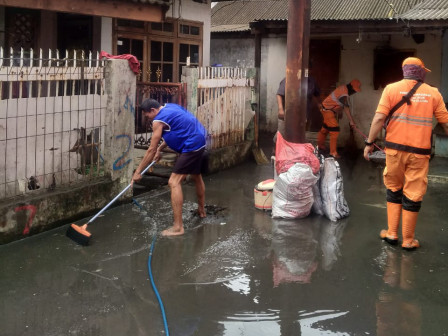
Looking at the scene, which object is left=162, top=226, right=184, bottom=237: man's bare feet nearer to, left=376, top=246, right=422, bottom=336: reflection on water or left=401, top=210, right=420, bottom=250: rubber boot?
left=376, top=246, right=422, bottom=336: reflection on water

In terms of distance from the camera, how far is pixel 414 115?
5.53 meters

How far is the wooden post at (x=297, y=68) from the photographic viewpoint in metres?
7.07

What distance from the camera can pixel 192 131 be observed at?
241 inches

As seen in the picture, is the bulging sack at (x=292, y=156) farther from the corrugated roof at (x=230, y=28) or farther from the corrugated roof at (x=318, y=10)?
the corrugated roof at (x=230, y=28)

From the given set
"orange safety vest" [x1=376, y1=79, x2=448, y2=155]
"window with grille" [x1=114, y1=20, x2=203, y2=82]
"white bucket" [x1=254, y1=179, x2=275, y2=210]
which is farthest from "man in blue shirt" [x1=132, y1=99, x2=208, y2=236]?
"window with grille" [x1=114, y1=20, x2=203, y2=82]

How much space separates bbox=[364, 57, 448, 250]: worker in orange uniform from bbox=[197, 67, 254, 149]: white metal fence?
12.6 ft

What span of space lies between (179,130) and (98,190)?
139 cm

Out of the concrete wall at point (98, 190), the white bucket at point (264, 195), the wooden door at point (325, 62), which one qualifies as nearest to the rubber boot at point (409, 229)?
the white bucket at point (264, 195)

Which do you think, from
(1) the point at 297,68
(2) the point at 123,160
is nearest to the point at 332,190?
(1) the point at 297,68

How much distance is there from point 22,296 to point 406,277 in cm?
331

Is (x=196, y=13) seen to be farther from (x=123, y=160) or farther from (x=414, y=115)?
(x=414, y=115)

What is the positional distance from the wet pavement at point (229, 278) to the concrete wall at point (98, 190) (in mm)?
158

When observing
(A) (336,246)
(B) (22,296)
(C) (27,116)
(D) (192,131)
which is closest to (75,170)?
(C) (27,116)

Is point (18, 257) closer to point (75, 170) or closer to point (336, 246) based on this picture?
point (75, 170)
